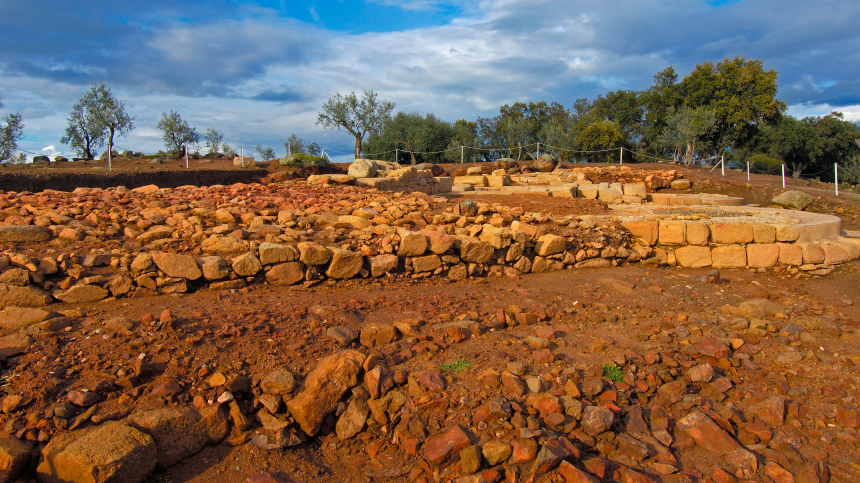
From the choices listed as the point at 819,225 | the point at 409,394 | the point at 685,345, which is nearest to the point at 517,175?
the point at 819,225

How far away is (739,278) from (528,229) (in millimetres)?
3224

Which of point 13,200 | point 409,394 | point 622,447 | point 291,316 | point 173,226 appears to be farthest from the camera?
point 13,200

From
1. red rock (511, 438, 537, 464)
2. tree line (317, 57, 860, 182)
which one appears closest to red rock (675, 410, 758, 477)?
red rock (511, 438, 537, 464)

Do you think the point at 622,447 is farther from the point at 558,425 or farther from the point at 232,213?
the point at 232,213

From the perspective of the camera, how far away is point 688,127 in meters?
24.7

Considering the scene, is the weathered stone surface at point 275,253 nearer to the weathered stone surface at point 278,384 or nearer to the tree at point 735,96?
the weathered stone surface at point 278,384

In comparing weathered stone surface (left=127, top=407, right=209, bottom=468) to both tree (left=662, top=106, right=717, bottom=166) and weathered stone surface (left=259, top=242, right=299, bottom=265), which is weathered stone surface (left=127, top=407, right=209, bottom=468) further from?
tree (left=662, top=106, right=717, bottom=166)

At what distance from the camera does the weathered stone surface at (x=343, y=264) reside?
18.3 feet

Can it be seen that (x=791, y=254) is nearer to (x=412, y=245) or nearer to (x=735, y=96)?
(x=412, y=245)

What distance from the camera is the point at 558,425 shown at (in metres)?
3.21

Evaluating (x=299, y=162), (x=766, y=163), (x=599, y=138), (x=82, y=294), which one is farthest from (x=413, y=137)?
(x=82, y=294)

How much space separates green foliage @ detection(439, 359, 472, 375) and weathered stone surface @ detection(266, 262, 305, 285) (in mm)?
2370

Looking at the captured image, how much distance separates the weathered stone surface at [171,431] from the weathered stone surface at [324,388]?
58 centimetres

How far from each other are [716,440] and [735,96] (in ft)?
102
